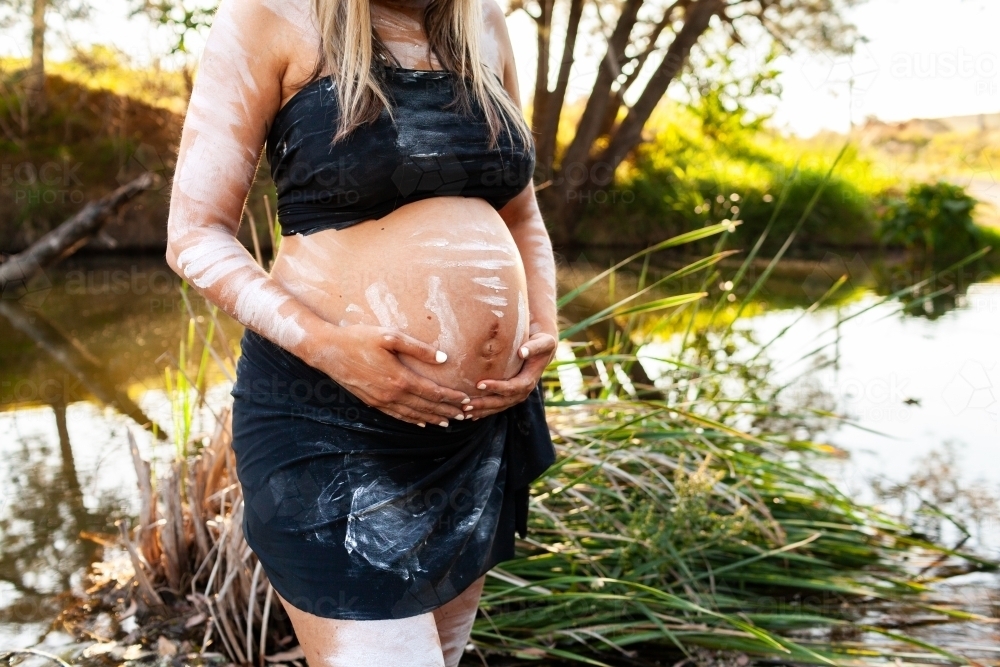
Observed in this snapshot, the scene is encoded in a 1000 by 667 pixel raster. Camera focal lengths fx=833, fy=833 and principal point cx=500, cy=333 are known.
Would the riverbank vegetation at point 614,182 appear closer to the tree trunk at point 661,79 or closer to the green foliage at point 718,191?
the green foliage at point 718,191

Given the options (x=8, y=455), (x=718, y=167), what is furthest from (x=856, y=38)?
(x=8, y=455)

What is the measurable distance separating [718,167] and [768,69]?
16.6 ft

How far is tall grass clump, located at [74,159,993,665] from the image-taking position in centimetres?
201

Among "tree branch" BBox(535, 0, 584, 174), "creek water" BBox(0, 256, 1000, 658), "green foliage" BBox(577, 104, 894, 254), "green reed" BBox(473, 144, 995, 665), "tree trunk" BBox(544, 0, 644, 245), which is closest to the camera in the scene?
"green reed" BBox(473, 144, 995, 665)

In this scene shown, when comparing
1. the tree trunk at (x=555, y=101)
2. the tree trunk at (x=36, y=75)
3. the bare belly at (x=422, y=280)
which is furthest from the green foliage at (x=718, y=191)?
the bare belly at (x=422, y=280)

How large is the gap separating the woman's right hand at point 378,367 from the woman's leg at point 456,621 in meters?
0.40

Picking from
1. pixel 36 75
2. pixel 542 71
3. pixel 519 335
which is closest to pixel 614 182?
pixel 542 71

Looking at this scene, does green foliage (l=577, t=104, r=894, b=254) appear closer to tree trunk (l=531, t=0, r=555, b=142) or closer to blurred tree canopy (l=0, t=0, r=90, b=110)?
tree trunk (l=531, t=0, r=555, b=142)

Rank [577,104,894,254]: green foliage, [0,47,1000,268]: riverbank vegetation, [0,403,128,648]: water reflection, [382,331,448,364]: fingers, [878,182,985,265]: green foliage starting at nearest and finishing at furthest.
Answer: [382,331,448,364]: fingers
[0,403,128,648]: water reflection
[0,47,1000,268]: riverbank vegetation
[878,182,985,265]: green foliage
[577,104,894,254]: green foliage

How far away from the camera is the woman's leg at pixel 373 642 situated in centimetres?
117

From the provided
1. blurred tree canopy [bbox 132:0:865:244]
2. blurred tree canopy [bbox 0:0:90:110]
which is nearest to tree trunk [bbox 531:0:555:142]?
blurred tree canopy [bbox 132:0:865:244]

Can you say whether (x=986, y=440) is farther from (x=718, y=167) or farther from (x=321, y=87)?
(x=718, y=167)

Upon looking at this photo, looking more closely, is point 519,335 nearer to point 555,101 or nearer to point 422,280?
point 422,280

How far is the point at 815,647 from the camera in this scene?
6.86 ft
